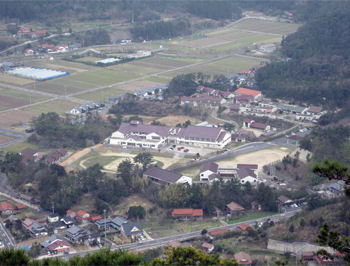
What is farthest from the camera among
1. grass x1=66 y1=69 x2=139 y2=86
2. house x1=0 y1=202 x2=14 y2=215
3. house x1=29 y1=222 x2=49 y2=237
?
grass x1=66 y1=69 x2=139 y2=86

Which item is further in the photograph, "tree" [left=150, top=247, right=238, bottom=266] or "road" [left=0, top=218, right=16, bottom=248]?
"road" [left=0, top=218, right=16, bottom=248]

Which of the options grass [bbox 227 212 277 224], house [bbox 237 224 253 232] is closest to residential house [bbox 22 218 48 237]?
grass [bbox 227 212 277 224]

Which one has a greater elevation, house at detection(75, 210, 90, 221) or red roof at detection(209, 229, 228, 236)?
red roof at detection(209, 229, 228, 236)

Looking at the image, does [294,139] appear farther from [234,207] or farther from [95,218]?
[95,218]

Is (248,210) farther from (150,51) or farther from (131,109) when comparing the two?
(150,51)

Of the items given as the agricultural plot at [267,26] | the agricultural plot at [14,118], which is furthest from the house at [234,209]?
the agricultural plot at [267,26]

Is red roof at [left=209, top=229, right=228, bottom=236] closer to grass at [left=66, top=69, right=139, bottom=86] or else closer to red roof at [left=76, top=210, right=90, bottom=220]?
red roof at [left=76, top=210, right=90, bottom=220]
